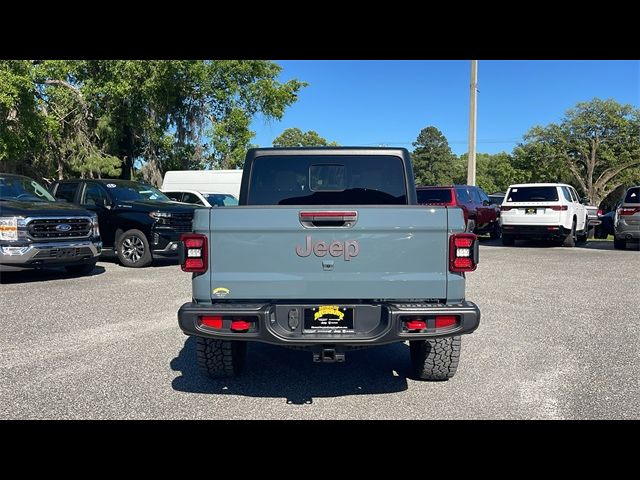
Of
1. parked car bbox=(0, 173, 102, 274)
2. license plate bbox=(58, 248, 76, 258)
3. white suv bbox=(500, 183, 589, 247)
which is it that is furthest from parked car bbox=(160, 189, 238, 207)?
white suv bbox=(500, 183, 589, 247)

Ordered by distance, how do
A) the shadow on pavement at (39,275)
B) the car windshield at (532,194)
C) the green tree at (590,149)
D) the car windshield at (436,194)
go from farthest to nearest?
1. the green tree at (590,149)
2. the car windshield at (436,194)
3. the car windshield at (532,194)
4. the shadow on pavement at (39,275)

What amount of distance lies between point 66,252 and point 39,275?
1.74 m

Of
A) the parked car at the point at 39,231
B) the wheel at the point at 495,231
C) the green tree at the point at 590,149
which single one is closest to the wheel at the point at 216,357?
the parked car at the point at 39,231

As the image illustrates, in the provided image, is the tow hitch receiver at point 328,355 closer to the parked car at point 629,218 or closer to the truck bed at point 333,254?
the truck bed at point 333,254

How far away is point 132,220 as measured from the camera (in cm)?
1133

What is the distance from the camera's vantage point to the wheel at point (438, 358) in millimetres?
4371

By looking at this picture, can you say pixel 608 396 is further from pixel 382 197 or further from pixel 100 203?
pixel 100 203

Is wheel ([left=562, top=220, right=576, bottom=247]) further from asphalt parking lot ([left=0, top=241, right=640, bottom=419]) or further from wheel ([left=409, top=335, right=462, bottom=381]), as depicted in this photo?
wheel ([left=409, top=335, right=462, bottom=381])

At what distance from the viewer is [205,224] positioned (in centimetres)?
380

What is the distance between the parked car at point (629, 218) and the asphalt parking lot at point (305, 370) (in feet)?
21.4

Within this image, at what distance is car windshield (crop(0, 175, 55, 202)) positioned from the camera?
9.70 metres

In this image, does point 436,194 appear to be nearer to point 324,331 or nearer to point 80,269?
point 80,269
